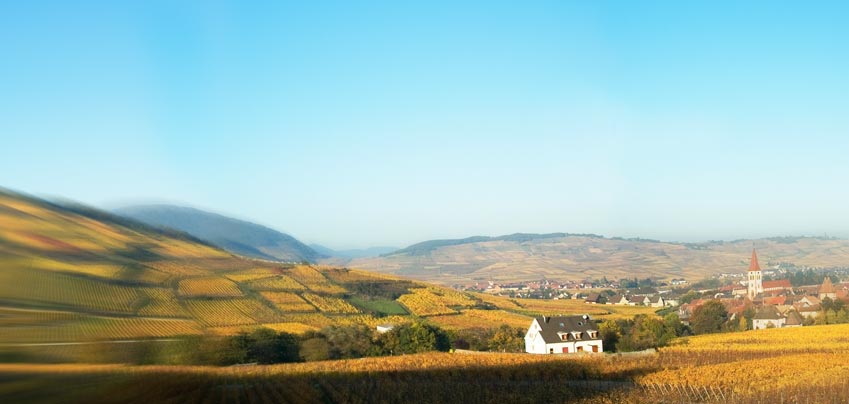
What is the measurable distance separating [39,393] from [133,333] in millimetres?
410

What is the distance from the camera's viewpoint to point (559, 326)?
2616 inches

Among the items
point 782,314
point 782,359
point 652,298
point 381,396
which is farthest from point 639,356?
point 652,298

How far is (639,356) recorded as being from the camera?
174ft

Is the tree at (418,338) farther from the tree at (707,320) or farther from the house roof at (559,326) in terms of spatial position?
the tree at (707,320)

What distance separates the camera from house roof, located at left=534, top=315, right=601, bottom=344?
64.5m

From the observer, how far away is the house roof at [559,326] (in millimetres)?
64500

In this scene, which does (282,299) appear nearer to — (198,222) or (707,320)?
(198,222)

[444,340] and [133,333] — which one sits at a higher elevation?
[133,333]

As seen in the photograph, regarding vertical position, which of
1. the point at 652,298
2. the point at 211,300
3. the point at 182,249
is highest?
the point at 182,249

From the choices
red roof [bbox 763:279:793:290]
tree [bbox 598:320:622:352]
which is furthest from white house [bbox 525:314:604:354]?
red roof [bbox 763:279:793:290]

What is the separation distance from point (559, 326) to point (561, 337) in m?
1.84

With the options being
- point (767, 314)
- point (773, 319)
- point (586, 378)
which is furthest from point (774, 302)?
point (586, 378)

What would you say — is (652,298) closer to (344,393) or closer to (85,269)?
(344,393)

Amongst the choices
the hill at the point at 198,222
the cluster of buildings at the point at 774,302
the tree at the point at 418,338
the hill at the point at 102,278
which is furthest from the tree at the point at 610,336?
the hill at the point at 102,278
